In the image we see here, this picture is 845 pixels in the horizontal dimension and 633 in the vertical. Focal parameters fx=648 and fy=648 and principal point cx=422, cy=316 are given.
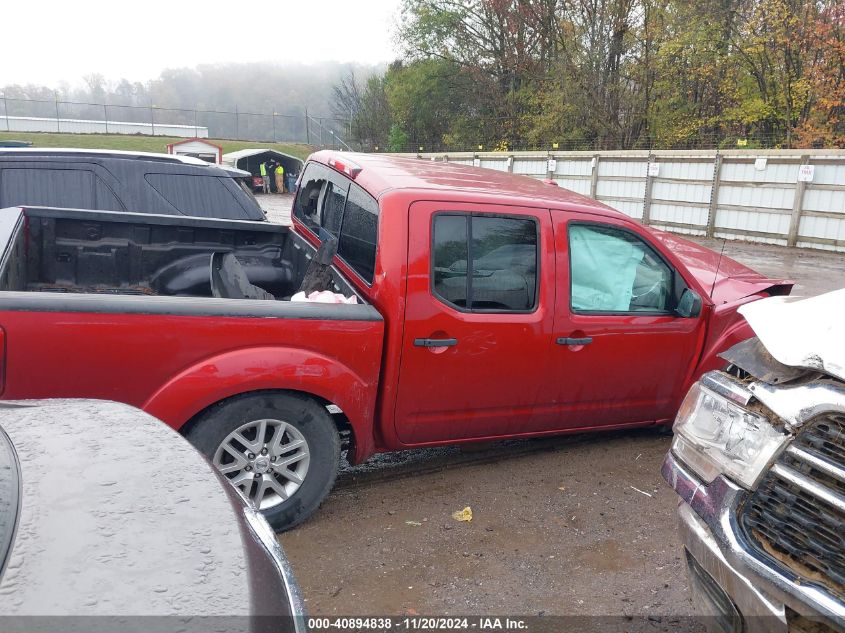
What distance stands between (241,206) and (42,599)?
19.4ft

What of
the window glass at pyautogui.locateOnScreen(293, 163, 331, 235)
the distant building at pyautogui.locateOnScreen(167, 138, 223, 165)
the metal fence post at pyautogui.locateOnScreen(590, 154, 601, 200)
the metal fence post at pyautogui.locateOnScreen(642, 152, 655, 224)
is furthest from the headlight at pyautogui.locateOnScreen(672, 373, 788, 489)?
the distant building at pyautogui.locateOnScreen(167, 138, 223, 165)

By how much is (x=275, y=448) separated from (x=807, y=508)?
87.5 inches

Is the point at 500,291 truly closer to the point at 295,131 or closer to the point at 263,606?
the point at 263,606

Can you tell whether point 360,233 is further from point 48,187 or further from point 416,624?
point 48,187

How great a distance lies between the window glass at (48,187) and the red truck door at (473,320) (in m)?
4.41

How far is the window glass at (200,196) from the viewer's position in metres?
6.49

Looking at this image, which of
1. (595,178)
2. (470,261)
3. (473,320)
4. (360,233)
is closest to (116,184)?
(360,233)

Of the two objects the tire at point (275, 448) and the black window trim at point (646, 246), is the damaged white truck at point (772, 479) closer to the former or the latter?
the black window trim at point (646, 246)

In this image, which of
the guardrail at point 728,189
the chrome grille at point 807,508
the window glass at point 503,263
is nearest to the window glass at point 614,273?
the window glass at point 503,263

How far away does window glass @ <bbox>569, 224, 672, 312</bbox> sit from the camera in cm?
375

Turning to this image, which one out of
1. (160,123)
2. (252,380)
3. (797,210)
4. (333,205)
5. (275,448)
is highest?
(160,123)

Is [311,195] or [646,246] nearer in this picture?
[646,246]

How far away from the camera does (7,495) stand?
137 centimetres

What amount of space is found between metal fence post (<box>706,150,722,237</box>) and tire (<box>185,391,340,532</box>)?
15.7 metres
